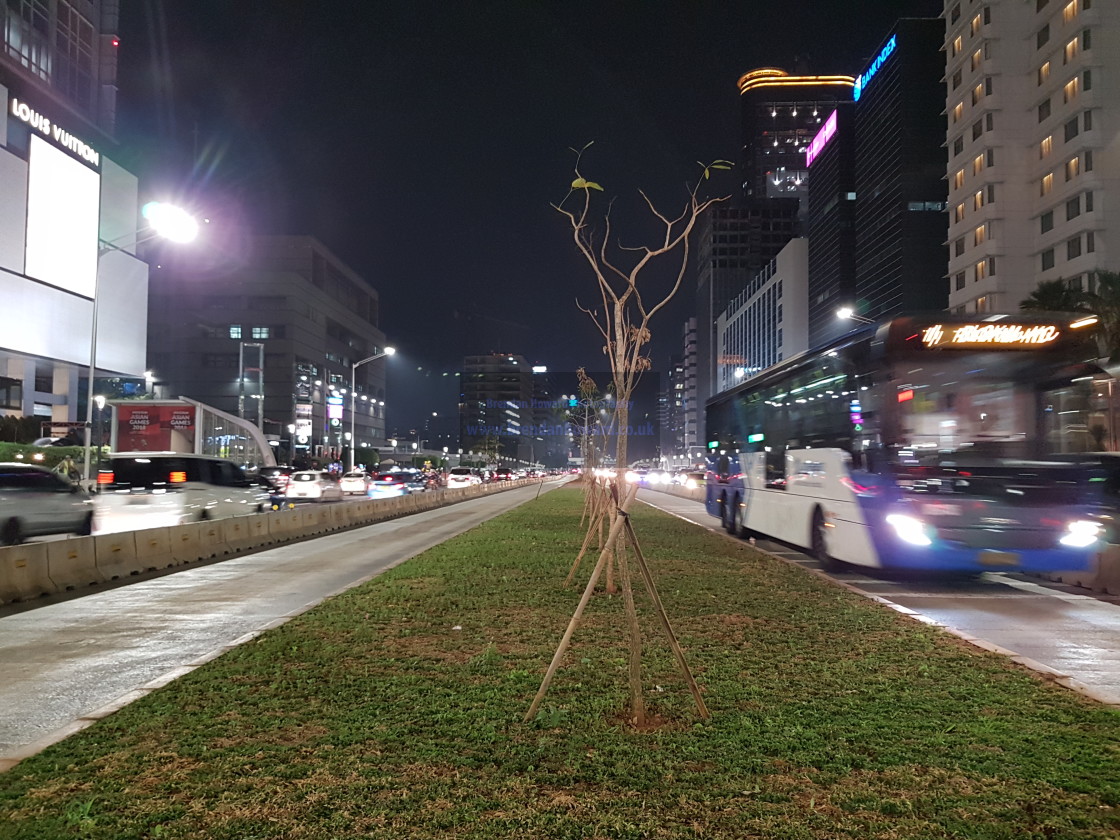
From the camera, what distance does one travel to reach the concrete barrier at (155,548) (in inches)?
621

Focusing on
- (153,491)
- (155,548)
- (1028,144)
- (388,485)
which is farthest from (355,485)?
(1028,144)

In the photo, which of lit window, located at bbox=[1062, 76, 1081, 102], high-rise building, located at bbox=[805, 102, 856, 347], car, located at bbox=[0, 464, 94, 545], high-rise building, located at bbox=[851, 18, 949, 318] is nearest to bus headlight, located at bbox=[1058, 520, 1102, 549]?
car, located at bbox=[0, 464, 94, 545]

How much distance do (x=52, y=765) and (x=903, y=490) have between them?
1097 cm

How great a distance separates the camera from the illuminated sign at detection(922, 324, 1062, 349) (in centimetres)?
1306

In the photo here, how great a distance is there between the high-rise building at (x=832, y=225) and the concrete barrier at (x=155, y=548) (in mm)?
109540

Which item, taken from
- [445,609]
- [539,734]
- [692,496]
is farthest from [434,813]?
[692,496]

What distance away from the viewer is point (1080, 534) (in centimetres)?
1232

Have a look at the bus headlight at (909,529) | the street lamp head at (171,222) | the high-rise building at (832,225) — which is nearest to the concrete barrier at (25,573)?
the bus headlight at (909,529)

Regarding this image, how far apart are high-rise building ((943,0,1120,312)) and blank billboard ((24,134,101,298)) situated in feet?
232

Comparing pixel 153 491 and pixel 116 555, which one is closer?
pixel 116 555

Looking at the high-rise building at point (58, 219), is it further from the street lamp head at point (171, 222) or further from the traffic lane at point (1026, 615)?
the traffic lane at point (1026, 615)

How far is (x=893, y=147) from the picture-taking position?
3944 inches

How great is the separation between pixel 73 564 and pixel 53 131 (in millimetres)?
67005

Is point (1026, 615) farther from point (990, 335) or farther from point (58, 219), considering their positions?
point (58, 219)
